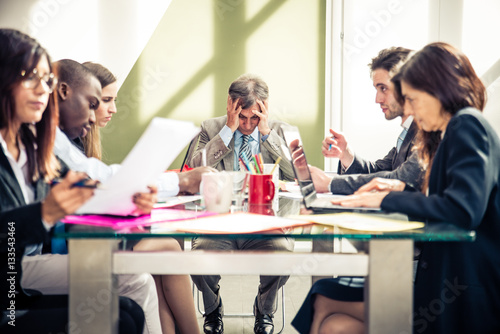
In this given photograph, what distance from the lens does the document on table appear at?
1.09 meters

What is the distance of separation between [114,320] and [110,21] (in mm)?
3572

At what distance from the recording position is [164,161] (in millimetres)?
1175

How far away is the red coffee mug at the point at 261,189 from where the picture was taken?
171 cm

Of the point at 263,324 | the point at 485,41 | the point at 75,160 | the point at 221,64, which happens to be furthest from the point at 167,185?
the point at 485,41

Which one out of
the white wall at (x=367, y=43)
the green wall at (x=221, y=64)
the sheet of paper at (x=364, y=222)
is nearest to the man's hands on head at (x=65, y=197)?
the sheet of paper at (x=364, y=222)

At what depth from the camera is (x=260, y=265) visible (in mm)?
1153

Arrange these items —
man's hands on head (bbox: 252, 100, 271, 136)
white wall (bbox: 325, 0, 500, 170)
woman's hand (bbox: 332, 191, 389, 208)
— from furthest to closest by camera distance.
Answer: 1. white wall (bbox: 325, 0, 500, 170)
2. man's hands on head (bbox: 252, 100, 271, 136)
3. woman's hand (bbox: 332, 191, 389, 208)

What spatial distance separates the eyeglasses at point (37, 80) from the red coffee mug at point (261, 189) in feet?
2.22

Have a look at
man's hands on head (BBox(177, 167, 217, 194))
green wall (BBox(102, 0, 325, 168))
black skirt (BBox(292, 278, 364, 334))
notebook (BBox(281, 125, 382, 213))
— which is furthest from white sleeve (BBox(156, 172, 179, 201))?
→ green wall (BBox(102, 0, 325, 168))

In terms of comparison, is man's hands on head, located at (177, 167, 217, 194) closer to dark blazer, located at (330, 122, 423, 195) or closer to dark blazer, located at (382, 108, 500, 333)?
dark blazer, located at (330, 122, 423, 195)

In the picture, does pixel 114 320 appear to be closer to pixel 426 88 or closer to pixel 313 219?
pixel 313 219

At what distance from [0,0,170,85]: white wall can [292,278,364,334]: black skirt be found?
3.27m

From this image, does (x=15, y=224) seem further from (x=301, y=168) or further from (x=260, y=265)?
(x=301, y=168)

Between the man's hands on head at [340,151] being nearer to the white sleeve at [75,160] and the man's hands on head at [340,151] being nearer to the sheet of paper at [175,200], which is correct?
the sheet of paper at [175,200]
